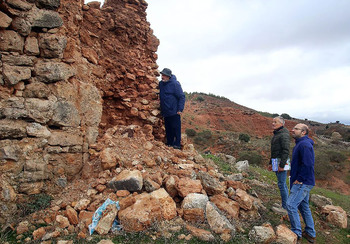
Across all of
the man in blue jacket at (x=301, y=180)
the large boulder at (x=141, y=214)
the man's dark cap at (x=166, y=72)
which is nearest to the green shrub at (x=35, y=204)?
the large boulder at (x=141, y=214)

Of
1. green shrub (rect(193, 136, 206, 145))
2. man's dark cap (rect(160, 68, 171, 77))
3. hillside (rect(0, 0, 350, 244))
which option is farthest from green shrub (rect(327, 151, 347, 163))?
man's dark cap (rect(160, 68, 171, 77))

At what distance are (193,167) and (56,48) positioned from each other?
134 inches

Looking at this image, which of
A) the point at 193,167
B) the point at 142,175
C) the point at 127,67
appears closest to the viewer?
the point at 142,175

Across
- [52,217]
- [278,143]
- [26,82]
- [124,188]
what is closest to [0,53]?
[26,82]

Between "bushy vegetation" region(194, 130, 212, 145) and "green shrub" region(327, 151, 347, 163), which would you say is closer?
"green shrub" region(327, 151, 347, 163)

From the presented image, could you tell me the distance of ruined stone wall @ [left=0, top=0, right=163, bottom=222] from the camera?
138 inches

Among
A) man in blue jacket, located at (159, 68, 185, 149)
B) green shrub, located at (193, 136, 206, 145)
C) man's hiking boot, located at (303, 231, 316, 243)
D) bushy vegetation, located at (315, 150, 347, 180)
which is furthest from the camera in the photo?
green shrub, located at (193, 136, 206, 145)

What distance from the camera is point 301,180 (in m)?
3.68

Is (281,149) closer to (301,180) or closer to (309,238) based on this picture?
(301,180)

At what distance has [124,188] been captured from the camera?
148 inches

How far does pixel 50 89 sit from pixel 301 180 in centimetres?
444

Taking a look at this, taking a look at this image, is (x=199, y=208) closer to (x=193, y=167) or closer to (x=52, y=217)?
(x=193, y=167)

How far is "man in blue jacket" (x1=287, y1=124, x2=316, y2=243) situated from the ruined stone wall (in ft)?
12.1

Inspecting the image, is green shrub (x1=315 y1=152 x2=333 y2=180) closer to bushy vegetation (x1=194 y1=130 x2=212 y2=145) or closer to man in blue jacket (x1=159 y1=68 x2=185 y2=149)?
bushy vegetation (x1=194 y1=130 x2=212 y2=145)
